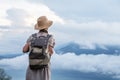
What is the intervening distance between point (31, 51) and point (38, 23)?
682mm

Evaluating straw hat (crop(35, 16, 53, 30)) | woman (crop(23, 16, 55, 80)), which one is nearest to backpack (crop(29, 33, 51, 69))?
woman (crop(23, 16, 55, 80))

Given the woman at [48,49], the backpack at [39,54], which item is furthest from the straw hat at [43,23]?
the backpack at [39,54]

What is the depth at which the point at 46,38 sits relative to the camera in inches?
457

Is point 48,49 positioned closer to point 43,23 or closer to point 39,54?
point 39,54

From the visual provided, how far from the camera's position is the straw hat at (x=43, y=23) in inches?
463

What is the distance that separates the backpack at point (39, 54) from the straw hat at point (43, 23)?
0.88ft

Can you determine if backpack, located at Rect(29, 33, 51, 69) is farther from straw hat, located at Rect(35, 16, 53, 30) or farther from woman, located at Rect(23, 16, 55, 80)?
straw hat, located at Rect(35, 16, 53, 30)

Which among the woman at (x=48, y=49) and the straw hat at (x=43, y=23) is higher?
the straw hat at (x=43, y=23)

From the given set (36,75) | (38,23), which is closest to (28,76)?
(36,75)

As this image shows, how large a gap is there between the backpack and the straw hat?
27 centimetres

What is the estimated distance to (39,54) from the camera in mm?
11500

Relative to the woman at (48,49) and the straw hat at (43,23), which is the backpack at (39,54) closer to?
the woman at (48,49)

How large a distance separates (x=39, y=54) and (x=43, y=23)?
0.68m

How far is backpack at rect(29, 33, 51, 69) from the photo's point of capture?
A: 11477 mm
